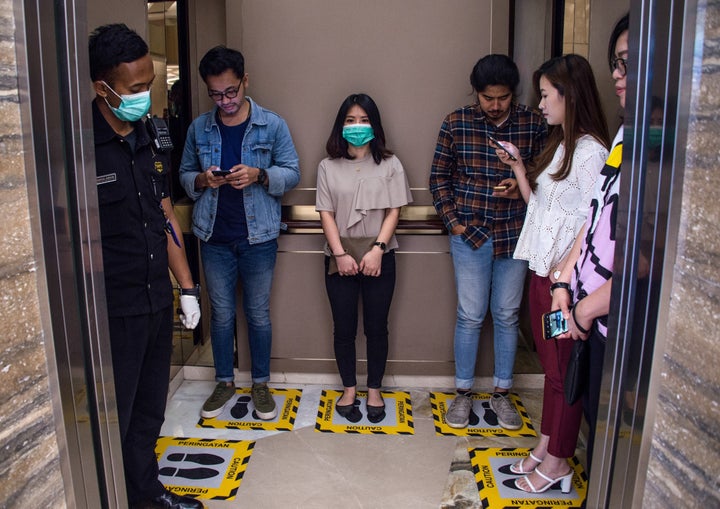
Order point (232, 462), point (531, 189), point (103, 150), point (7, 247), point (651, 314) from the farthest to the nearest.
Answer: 1. point (232, 462)
2. point (531, 189)
3. point (103, 150)
4. point (651, 314)
5. point (7, 247)

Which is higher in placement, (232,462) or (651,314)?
(651,314)

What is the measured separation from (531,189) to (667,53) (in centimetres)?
151

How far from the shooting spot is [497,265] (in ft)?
10.2

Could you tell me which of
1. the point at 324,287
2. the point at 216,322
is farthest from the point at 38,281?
the point at 324,287

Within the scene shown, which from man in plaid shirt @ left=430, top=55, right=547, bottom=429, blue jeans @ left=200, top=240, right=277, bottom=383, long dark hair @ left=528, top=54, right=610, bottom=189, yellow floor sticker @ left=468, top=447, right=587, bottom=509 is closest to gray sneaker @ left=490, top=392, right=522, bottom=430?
man in plaid shirt @ left=430, top=55, right=547, bottom=429

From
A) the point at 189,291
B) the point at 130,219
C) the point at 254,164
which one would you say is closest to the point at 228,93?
the point at 254,164

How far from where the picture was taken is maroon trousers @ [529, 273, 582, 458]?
7.99 ft

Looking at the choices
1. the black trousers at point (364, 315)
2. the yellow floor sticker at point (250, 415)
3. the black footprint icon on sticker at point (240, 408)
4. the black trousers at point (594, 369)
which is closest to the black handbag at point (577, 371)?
the black trousers at point (594, 369)

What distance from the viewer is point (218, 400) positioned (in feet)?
10.9

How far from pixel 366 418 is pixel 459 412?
0.44 metres

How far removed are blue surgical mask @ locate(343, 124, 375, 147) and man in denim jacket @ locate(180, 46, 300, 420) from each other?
12.4 inches

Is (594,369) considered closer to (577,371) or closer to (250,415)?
(577,371)

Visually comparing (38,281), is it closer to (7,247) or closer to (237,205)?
(7,247)

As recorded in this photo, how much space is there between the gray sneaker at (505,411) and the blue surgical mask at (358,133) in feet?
4.45
